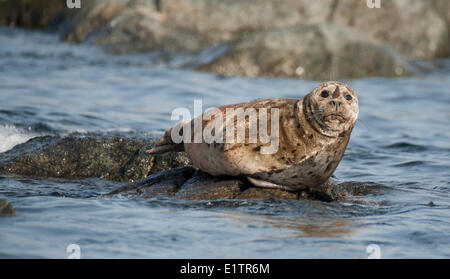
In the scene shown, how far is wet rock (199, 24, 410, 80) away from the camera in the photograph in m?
13.7

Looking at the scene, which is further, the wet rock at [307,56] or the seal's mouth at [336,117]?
the wet rock at [307,56]

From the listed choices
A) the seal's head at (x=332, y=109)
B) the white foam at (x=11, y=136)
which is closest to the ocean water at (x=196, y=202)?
the white foam at (x=11, y=136)

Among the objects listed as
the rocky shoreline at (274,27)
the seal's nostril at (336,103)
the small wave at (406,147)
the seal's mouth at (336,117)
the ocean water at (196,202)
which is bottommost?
the small wave at (406,147)

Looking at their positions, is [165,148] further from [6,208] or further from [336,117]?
[6,208]

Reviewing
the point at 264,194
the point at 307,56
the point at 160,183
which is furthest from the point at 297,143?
the point at 307,56

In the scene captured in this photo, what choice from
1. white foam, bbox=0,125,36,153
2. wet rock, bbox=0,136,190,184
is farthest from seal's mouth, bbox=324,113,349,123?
white foam, bbox=0,125,36,153

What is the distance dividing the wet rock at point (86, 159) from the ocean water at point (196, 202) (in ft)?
0.78

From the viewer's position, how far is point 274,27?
A: 16.6 metres

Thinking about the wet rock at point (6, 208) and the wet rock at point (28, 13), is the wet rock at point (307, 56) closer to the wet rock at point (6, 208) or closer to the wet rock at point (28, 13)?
the wet rock at point (28, 13)

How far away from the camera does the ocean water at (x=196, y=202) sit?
14.3 feet

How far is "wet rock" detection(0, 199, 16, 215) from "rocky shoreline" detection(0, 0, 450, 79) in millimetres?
9499

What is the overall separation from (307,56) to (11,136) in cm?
768

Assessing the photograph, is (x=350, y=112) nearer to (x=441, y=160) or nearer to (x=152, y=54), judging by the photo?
(x=441, y=160)
